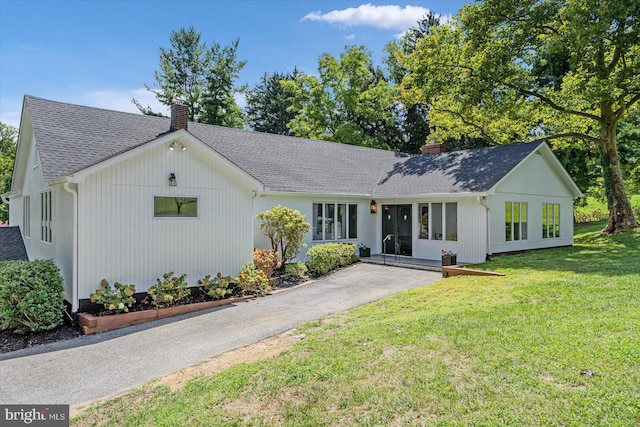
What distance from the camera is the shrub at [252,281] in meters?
10.3

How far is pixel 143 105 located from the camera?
3241 centimetres

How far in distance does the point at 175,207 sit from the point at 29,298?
11.2ft

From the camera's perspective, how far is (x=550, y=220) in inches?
659

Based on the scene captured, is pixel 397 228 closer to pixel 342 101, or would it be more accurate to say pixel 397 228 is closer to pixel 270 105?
pixel 342 101

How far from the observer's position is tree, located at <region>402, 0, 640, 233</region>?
15.1 m

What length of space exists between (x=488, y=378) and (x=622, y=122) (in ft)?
82.7

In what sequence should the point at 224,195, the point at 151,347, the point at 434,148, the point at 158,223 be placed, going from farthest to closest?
the point at 434,148 → the point at 224,195 → the point at 158,223 → the point at 151,347

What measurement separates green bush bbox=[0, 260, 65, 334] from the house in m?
0.41

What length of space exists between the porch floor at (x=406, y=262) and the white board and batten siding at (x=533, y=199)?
2221 millimetres

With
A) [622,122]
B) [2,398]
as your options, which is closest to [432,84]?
[622,122]

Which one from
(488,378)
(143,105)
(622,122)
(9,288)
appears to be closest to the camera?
(488,378)

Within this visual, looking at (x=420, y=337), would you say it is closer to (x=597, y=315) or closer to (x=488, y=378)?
(x=488, y=378)

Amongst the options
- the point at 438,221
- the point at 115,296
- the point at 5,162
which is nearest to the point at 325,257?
the point at 438,221

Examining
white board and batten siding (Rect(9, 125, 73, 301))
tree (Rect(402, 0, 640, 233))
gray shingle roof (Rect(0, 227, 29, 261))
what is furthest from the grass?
tree (Rect(402, 0, 640, 233))
